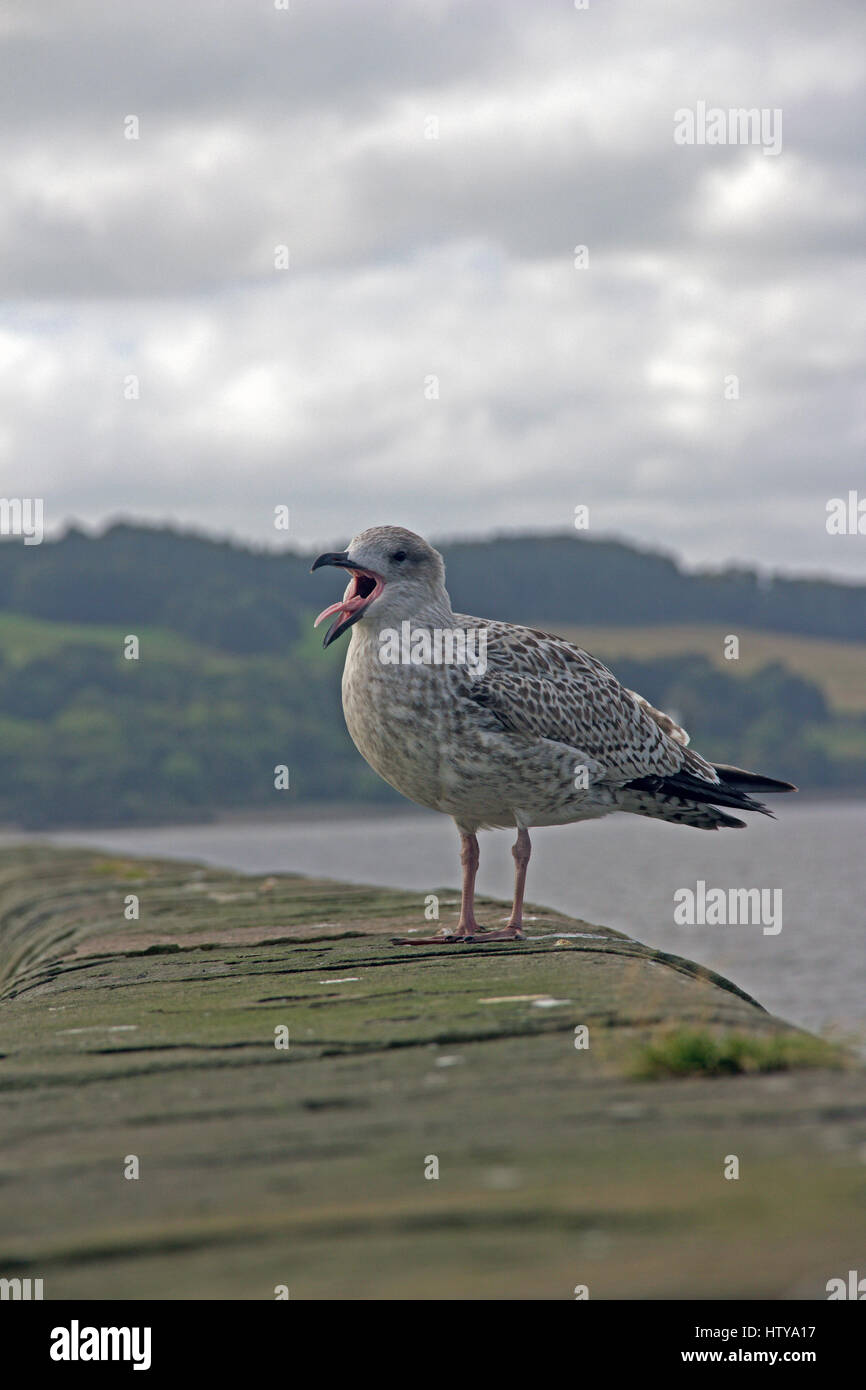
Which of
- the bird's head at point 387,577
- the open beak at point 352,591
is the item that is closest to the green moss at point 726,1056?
the open beak at point 352,591

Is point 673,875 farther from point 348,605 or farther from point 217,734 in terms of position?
point 217,734

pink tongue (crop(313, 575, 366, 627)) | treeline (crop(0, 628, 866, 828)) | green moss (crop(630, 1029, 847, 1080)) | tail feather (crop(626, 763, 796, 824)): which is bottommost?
green moss (crop(630, 1029, 847, 1080))

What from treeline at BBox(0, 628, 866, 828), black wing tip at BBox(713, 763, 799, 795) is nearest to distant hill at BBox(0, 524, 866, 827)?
treeline at BBox(0, 628, 866, 828)

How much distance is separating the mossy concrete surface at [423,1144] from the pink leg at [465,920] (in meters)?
0.87

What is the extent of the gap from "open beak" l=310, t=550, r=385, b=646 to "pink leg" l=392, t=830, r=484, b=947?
5.10 ft

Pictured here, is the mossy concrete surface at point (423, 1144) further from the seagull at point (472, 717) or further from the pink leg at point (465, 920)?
the seagull at point (472, 717)

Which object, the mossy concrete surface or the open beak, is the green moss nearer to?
the mossy concrete surface

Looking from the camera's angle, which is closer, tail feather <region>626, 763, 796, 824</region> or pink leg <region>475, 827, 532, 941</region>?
pink leg <region>475, 827, 532, 941</region>

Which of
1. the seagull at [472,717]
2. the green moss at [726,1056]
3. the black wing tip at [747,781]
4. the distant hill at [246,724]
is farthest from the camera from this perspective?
the distant hill at [246,724]

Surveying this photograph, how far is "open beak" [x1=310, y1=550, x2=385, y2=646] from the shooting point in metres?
10.7

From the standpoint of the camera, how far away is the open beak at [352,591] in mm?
10664

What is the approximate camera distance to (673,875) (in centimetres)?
9706
